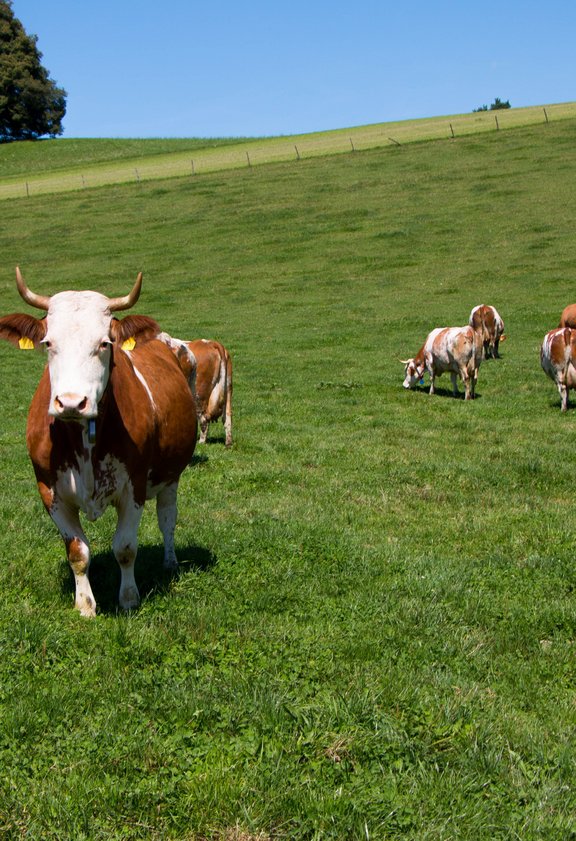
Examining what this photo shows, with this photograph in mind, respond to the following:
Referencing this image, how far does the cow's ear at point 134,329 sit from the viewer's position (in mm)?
5723

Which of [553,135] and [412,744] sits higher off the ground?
[553,135]

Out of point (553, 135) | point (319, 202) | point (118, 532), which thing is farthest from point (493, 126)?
point (118, 532)

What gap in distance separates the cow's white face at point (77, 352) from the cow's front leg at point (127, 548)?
106cm

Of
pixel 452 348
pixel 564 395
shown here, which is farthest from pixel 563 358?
pixel 452 348

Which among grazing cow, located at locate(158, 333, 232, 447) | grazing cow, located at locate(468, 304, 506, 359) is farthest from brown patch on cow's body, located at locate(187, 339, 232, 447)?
grazing cow, located at locate(468, 304, 506, 359)

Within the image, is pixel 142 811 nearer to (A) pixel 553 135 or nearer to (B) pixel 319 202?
(B) pixel 319 202

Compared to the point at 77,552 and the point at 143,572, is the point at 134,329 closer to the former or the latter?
the point at 77,552

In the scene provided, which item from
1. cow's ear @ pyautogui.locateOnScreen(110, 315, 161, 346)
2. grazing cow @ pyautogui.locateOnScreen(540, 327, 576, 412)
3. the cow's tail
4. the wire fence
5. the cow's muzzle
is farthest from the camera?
the wire fence

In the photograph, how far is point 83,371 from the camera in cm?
511

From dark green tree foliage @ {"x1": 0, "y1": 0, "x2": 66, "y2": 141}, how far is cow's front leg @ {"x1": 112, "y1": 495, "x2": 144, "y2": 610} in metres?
94.8

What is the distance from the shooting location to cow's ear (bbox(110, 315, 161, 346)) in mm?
5723

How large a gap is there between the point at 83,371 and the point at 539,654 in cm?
341

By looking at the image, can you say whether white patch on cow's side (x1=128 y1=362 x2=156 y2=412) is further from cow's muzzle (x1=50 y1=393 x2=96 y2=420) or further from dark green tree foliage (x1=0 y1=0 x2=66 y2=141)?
dark green tree foliage (x1=0 y1=0 x2=66 y2=141)

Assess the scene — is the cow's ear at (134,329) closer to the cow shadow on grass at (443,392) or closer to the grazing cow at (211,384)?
the grazing cow at (211,384)
